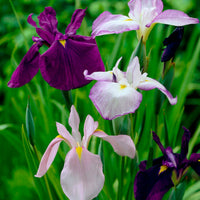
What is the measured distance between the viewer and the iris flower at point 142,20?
0.50 m

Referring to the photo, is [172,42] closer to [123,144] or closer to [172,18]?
[172,18]

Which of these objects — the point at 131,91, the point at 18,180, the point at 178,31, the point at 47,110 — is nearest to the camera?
the point at 131,91

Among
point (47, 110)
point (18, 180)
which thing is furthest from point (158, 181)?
point (18, 180)

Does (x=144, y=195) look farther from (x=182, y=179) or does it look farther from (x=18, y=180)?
(x=18, y=180)

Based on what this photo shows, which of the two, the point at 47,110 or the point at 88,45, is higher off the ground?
the point at 88,45

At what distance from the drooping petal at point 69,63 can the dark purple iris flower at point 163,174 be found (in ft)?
0.50

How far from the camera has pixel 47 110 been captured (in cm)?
89

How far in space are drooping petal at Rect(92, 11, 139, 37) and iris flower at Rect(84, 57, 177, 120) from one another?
7 cm

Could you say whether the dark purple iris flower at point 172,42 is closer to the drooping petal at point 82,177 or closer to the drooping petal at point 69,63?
the drooping petal at point 69,63

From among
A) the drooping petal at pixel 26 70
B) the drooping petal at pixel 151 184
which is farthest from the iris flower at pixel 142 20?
the drooping petal at pixel 151 184

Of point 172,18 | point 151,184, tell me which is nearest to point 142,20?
point 172,18

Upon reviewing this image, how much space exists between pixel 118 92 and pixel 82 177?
0.12m

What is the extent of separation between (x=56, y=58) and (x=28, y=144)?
176 millimetres

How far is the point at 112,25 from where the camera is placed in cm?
52
